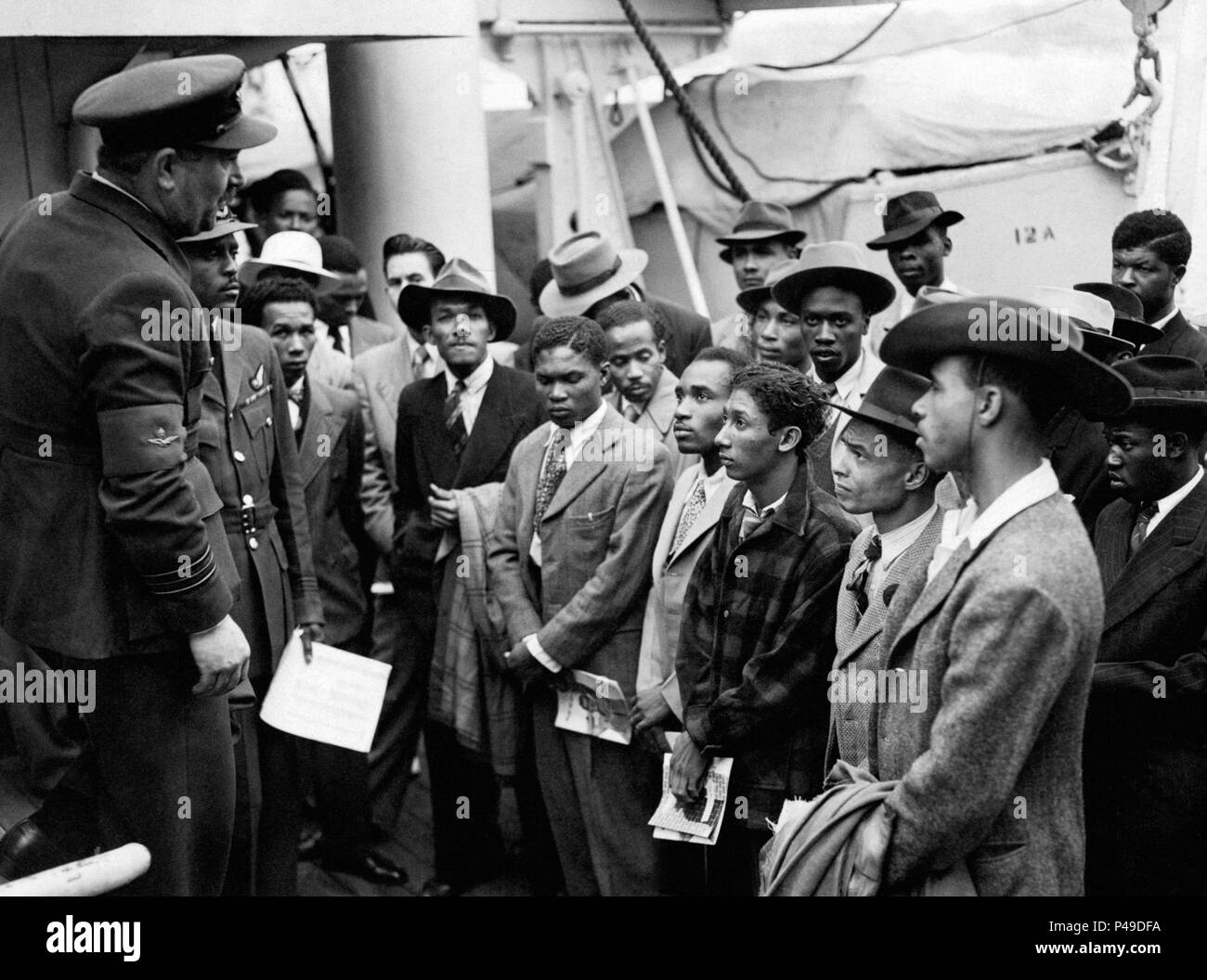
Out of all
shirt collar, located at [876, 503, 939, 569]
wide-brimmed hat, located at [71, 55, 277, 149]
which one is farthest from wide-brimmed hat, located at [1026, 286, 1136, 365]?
wide-brimmed hat, located at [71, 55, 277, 149]

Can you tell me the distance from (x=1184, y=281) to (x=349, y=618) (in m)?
3.54

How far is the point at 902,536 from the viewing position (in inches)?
A: 150

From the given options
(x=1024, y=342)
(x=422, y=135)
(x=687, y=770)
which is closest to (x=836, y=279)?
(x=687, y=770)

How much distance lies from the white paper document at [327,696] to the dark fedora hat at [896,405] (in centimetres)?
189

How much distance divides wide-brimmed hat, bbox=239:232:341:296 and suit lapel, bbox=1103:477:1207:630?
3.44 meters

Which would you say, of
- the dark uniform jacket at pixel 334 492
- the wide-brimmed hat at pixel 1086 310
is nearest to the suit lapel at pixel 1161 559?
the wide-brimmed hat at pixel 1086 310

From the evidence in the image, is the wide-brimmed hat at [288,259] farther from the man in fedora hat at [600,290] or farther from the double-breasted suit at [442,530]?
the man in fedora hat at [600,290]

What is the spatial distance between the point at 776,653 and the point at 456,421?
2.12 m

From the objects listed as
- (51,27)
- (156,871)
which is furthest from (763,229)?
(156,871)

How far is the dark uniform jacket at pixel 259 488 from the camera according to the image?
4.73 metres

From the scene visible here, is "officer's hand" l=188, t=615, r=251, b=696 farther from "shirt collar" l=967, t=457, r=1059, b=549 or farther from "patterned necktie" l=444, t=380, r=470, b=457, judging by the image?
"patterned necktie" l=444, t=380, r=470, b=457

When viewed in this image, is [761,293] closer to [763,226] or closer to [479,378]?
[763,226]

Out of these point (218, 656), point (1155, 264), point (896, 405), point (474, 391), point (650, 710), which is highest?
point (1155, 264)

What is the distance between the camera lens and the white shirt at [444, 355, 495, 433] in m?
5.88
